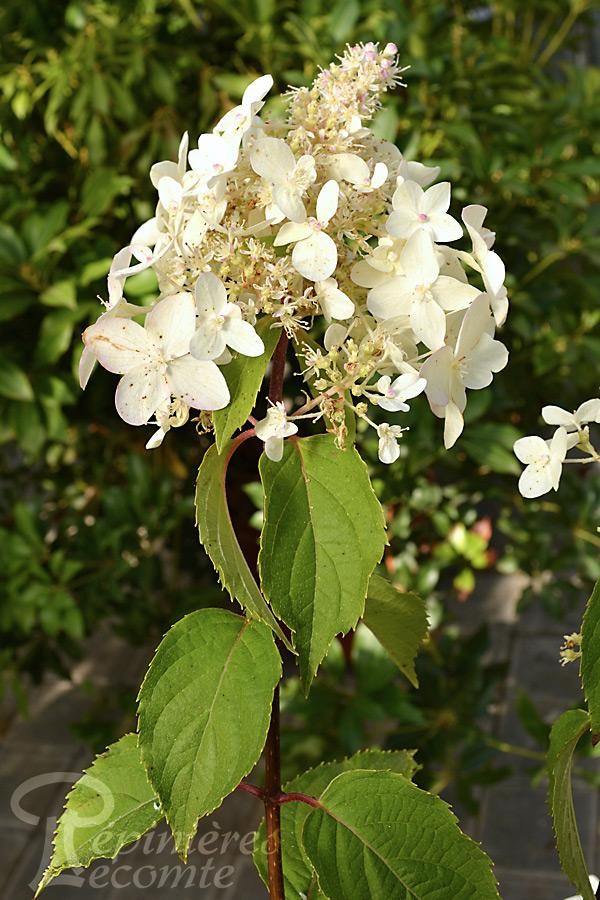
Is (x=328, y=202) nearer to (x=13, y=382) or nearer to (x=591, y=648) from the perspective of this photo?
(x=591, y=648)

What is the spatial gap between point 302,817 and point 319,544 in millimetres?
227

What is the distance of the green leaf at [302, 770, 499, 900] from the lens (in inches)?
24.2

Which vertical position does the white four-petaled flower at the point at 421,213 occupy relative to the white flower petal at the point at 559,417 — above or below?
above

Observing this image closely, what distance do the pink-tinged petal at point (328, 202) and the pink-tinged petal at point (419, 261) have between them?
41 millimetres

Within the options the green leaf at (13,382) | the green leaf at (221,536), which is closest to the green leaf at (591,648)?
the green leaf at (221,536)

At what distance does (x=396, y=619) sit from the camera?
2.36 feet

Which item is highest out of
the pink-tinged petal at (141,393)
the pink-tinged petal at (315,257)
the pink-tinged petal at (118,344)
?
the pink-tinged petal at (315,257)

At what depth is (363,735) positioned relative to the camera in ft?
5.98

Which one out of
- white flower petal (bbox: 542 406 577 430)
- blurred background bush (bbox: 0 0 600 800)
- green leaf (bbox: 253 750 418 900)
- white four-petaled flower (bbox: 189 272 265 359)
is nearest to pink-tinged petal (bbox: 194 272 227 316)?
white four-petaled flower (bbox: 189 272 265 359)

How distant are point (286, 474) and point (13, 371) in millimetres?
1136

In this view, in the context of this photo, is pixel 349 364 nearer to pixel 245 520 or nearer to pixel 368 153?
pixel 368 153

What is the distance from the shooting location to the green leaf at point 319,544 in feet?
1.94

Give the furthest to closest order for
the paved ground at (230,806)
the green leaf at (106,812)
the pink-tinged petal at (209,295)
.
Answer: the paved ground at (230,806), the green leaf at (106,812), the pink-tinged petal at (209,295)

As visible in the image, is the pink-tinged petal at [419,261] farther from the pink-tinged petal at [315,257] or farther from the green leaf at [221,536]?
the green leaf at [221,536]
